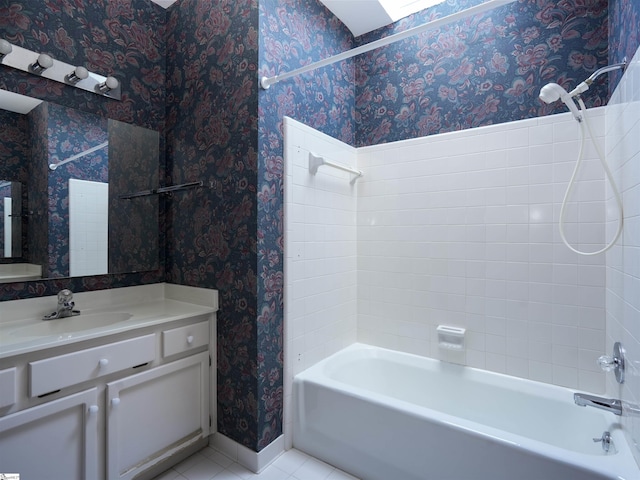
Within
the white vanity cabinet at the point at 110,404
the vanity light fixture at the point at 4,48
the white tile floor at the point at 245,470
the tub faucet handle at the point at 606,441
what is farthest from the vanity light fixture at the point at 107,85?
the tub faucet handle at the point at 606,441

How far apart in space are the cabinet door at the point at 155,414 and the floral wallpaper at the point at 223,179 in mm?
123

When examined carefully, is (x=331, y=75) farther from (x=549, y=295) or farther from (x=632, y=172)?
(x=549, y=295)

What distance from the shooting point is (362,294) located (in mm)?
2502

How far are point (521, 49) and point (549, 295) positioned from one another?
1461mm

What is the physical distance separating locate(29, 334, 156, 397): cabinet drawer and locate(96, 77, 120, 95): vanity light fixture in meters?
1.46

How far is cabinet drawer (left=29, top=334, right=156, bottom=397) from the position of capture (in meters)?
1.25

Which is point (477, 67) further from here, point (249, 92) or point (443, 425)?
point (443, 425)

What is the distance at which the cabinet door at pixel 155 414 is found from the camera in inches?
58.4

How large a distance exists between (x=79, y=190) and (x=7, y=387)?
1078 mm

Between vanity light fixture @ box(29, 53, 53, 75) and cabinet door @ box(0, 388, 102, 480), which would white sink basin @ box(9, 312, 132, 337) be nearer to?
cabinet door @ box(0, 388, 102, 480)

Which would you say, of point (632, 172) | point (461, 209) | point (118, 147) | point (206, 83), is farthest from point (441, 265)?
point (118, 147)

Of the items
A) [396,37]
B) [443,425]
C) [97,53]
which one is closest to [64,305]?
[97,53]

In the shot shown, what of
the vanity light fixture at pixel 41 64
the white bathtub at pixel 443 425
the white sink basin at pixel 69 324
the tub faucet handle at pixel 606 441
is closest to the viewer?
the white bathtub at pixel 443 425

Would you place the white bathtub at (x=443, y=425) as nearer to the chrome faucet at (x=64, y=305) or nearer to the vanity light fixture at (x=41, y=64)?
the chrome faucet at (x=64, y=305)
